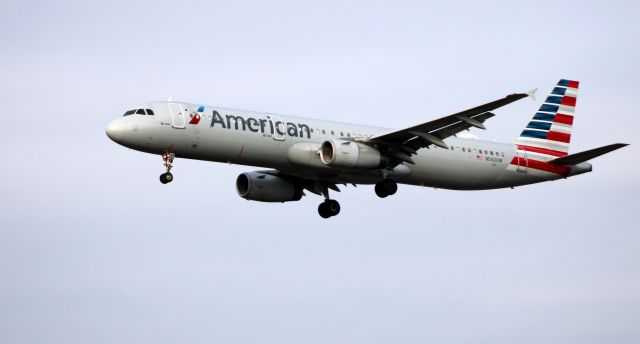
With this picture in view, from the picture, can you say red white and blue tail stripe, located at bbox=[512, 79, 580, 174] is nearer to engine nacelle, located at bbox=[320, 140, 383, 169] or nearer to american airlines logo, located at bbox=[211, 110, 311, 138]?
engine nacelle, located at bbox=[320, 140, 383, 169]

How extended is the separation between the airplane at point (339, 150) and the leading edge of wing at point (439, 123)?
0.04 meters

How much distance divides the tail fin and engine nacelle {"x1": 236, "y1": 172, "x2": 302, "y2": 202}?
12.1 meters

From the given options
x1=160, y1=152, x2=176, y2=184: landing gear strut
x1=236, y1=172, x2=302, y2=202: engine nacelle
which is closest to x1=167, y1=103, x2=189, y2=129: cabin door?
x1=160, y1=152, x2=176, y2=184: landing gear strut

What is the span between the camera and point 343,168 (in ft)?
172

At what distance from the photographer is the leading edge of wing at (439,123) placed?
48869mm

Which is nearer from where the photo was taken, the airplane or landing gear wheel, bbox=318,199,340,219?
the airplane

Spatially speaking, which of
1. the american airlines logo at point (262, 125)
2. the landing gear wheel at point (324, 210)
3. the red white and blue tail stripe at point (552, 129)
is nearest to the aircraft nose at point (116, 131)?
the american airlines logo at point (262, 125)

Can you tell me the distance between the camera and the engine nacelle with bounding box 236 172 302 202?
190ft

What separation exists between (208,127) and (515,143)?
58.4 ft

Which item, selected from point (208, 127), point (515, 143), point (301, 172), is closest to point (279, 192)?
point (301, 172)

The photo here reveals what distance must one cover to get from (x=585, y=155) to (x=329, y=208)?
1270 centimetres

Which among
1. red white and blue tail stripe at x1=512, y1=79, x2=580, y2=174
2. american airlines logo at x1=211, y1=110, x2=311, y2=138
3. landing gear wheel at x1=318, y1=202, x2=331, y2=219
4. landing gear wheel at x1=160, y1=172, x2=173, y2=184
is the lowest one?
landing gear wheel at x1=160, y1=172, x2=173, y2=184

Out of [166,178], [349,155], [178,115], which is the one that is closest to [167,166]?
[166,178]

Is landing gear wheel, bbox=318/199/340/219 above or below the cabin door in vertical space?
below
